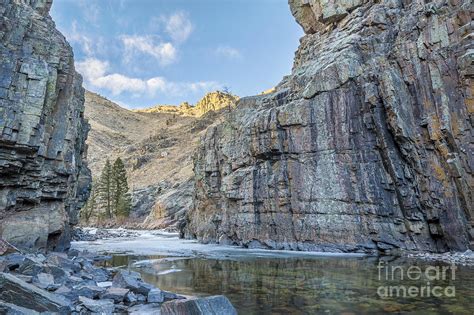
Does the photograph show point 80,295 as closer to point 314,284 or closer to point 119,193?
point 314,284

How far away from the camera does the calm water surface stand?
442 inches

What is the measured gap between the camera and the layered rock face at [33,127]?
808 inches

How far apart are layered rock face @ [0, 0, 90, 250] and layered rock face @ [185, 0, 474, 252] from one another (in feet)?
64.1

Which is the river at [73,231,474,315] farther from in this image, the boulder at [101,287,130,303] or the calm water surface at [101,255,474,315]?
the boulder at [101,287,130,303]

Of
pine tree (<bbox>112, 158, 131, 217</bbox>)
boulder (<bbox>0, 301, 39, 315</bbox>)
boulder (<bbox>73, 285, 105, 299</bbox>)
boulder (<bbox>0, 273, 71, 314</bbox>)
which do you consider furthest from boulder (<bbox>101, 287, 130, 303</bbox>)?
pine tree (<bbox>112, 158, 131, 217</bbox>)

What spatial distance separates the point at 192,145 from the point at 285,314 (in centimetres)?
10882

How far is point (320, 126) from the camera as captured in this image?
3522 centimetres

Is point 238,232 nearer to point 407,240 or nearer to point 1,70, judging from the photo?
point 407,240

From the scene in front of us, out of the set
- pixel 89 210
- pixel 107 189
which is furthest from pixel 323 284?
pixel 89 210

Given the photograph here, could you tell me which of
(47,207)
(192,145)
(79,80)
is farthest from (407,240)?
(192,145)

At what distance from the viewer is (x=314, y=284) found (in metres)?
15.3

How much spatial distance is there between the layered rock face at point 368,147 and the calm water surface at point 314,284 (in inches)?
296

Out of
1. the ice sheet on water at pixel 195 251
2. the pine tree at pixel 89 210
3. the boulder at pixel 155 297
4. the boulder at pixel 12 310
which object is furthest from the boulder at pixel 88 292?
the pine tree at pixel 89 210

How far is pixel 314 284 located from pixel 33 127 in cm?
1780
